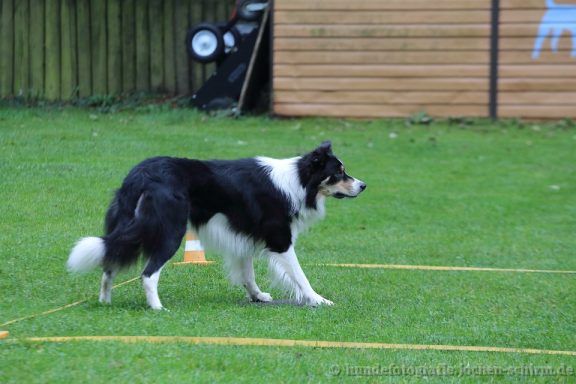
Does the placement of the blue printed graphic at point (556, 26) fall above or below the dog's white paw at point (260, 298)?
above

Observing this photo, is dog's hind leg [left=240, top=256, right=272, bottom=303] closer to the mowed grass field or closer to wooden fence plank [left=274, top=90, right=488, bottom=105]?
the mowed grass field

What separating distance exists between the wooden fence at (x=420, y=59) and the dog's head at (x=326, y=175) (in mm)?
10510

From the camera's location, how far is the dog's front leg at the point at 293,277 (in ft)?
28.9

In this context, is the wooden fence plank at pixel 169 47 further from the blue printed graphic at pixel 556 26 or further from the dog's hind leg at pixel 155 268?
the dog's hind leg at pixel 155 268

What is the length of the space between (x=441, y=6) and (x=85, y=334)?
13.8 metres

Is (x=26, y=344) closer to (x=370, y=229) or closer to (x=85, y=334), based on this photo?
(x=85, y=334)

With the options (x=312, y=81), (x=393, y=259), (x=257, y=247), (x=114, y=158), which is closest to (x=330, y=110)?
(x=312, y=81)

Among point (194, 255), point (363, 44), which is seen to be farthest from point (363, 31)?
point (194, 255)

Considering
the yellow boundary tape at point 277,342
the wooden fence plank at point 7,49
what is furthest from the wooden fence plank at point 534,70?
the yellow boundary tape at point 277,342

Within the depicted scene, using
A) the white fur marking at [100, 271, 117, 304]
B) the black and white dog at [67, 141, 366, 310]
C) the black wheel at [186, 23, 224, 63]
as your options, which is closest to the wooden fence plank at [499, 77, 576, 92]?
the black wheel at [186, 23, 224, 63]

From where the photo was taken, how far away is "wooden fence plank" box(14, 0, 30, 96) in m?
20.9

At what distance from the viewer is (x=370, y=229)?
13.0 metres

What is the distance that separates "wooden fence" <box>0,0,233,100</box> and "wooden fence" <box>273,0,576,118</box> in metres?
2.75

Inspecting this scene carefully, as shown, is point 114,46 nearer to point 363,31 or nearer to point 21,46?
point 21,46
